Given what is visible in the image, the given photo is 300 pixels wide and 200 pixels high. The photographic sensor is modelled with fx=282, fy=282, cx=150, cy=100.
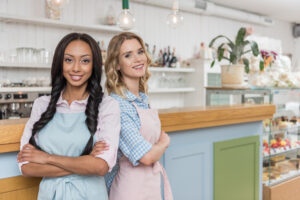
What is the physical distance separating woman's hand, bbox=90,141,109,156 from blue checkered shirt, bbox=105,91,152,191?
15 centimetres

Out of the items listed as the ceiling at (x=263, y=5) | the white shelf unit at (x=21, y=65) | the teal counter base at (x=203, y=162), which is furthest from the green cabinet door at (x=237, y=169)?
the ceiling at (x=263, y=5)

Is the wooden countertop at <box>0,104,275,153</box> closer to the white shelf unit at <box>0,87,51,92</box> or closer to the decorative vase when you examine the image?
the decorative vase

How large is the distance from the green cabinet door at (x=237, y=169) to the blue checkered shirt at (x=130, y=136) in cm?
89

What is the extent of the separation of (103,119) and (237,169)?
53.1 inches

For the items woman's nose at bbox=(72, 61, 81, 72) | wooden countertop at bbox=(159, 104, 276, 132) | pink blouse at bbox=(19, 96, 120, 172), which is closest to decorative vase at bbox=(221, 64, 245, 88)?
wooden countertop at bbox=(159, 104, 276, 132)

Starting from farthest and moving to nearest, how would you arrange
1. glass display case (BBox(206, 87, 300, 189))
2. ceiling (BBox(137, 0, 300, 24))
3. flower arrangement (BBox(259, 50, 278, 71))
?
ceiling (BBox(137, 0, 300, 24)) → flower arrangement (BBox(259, 50, 278, 71)) → glass display case (BBox(206, 87, 300, 189))

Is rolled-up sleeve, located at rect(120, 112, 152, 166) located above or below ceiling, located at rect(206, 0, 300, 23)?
below

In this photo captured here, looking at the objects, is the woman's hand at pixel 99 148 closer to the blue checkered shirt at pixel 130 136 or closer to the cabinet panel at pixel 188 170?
the blue checkered shirt at pixel 130 136

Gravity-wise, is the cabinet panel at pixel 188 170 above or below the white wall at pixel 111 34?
below

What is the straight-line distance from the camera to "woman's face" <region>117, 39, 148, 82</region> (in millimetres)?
1370

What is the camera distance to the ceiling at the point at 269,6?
17.3 feet

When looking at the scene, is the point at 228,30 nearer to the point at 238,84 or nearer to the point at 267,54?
the point at 267,54

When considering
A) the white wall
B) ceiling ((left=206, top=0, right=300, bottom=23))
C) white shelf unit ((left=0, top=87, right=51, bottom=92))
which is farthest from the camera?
ceiling ((left=206, top=0, right=300, bottom=23))

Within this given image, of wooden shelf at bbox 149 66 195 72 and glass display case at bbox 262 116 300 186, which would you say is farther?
wooden shelf at bbox 149 66 195 72
